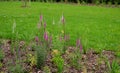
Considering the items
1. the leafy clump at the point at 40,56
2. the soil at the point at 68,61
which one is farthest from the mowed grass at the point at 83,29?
the leafy clump at the point at 40,56

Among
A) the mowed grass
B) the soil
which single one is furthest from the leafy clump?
the mowed grass

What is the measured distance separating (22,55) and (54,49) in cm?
77

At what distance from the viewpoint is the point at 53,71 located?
5027mm

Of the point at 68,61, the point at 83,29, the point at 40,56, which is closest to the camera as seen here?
the point at 40,56

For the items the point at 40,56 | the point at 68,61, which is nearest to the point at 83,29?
the point at 68,61

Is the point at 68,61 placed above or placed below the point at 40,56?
below

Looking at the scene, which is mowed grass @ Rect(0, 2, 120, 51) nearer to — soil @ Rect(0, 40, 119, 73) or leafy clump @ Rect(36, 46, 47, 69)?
soil @ Rect(0, 40, 119, 73)

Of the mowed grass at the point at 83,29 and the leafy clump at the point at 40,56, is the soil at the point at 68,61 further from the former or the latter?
the mowed grass at the point at 83,29

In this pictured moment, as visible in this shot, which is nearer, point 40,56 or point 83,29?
point 40,56

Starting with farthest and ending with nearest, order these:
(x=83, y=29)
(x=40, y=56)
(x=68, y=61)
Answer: (x=83, y=29) → (x=68, y=61) → (x=40, y=56)

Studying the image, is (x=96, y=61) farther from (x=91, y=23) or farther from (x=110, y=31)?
(x=91, y=23)

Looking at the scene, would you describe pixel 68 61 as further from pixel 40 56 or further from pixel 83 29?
pixel 83 29

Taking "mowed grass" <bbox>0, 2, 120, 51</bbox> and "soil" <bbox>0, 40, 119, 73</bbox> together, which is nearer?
"soil" <bbox>0, 40, 119, 73</bbox>

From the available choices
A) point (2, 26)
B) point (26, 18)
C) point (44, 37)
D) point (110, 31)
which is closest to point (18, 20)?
point (26, 18)
